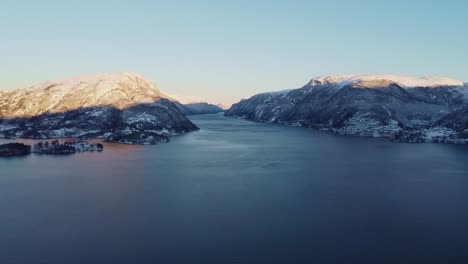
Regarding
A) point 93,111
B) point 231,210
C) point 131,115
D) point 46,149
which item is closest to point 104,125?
point 131,115

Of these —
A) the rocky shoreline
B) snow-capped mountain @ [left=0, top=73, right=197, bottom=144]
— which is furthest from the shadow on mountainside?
the rocky shoreline

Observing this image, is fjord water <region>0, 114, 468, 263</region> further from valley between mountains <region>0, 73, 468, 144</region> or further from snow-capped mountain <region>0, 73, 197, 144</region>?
valley between mountains <region>0, 73, 468, 144</region>

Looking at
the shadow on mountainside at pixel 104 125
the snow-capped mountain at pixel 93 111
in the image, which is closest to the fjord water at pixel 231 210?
the shadow on mountainside at pixel 104 125

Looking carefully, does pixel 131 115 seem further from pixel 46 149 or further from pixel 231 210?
pixel 231 210

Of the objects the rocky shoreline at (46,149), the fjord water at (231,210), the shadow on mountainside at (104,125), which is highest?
the shadow on mountainside at (104,125)

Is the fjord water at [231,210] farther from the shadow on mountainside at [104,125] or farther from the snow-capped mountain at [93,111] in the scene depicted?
the snow-capped mountain at [93,111]

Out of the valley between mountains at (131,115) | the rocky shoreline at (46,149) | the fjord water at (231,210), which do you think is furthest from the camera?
the valley between mountains at (131,115)
